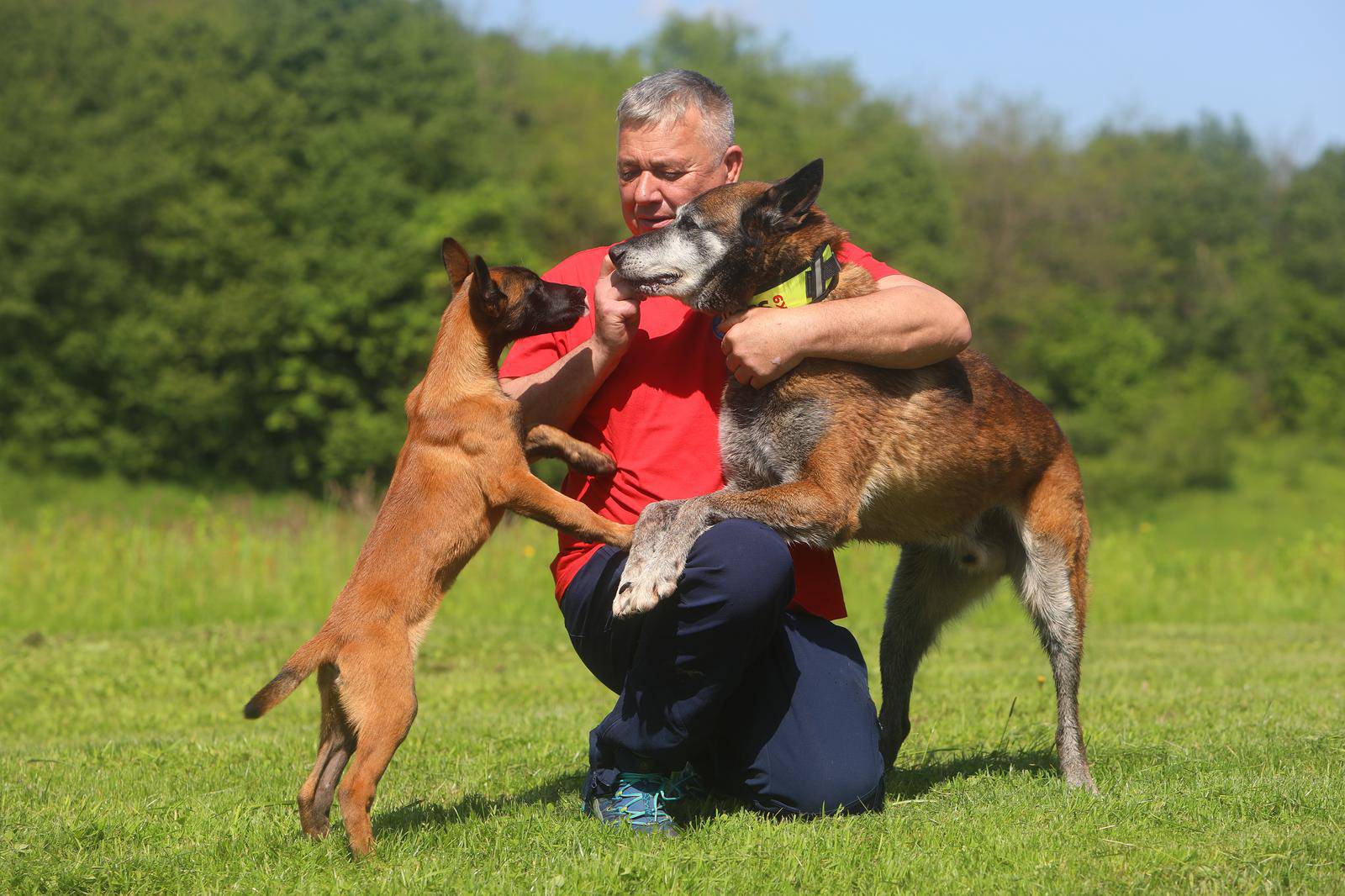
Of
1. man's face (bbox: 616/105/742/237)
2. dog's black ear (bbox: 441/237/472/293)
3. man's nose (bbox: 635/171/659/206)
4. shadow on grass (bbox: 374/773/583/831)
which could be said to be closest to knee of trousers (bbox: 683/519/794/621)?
shadow on grass (bbox: 374/773/583/831)

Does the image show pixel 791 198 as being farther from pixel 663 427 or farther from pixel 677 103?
pixel 663 427

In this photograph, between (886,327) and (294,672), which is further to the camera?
(886,327)

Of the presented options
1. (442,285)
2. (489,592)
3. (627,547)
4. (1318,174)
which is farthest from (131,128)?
(1318,174)

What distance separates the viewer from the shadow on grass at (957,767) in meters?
4.39

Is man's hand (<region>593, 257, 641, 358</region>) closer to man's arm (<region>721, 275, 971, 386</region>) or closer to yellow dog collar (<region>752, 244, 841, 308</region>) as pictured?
man's arm (<region>721, 275, 971, 386</region>)

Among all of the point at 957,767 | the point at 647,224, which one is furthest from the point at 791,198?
the point at 957,767

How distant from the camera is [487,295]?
4441 mm

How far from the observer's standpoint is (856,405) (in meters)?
4.03

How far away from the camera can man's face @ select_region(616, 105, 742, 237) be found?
4.31 m

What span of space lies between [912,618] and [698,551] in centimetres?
133

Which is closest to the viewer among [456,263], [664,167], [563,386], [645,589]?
[645,589]

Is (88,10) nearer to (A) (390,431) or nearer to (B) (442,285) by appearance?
(B) (442,285)

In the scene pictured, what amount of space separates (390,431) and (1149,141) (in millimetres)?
34212

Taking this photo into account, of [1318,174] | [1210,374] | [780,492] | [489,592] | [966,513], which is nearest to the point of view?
[780,492]
